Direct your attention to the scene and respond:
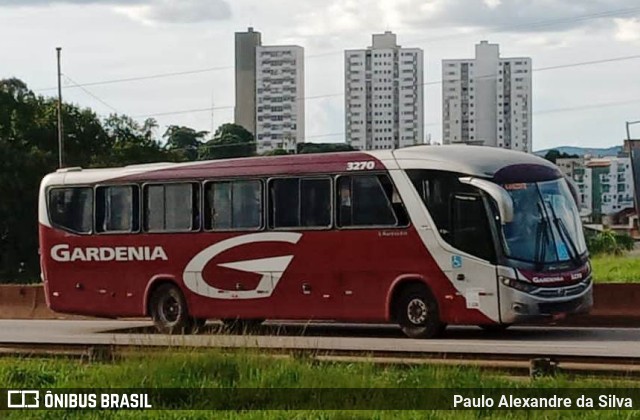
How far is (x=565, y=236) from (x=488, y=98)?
89.7 m

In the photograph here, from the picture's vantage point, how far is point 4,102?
6581 centimetres

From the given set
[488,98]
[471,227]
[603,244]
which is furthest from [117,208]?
[488,98]

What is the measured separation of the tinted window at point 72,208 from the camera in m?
23.3

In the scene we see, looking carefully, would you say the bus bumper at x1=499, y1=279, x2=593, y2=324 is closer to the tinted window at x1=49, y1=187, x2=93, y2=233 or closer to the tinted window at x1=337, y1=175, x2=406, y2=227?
the tinted window at x1=337, y1=175, x2=406, y2=227

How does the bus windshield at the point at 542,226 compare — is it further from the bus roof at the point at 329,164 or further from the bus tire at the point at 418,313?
the bus tire at the point at 418,313

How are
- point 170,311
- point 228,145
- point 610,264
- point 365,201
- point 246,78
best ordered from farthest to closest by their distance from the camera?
1. point 246,78
2. point 228,145
3. point 610,264
4. point 170,311
5. point 365,201

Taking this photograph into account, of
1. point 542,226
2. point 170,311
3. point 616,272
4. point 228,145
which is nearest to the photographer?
point 542,226

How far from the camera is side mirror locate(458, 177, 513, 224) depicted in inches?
738

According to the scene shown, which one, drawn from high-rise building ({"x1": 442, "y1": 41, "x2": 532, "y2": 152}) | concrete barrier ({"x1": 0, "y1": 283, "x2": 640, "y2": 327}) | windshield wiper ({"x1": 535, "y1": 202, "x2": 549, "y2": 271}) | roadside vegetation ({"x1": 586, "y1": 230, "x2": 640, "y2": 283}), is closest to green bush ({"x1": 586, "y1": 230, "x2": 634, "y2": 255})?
roadside vegetation ({"x1": 586, "y1": 230, "x2": 640, "y2": 283})

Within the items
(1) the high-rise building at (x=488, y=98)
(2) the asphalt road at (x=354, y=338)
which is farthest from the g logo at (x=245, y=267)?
(1) the high-rise building at (x=488, y=98)

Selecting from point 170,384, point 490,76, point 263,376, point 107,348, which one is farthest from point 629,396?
point 490,76

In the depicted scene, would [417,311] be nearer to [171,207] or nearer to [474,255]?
[474,255]

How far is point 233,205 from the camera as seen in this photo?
71.0 feet

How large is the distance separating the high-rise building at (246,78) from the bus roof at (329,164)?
77693 millimetres
